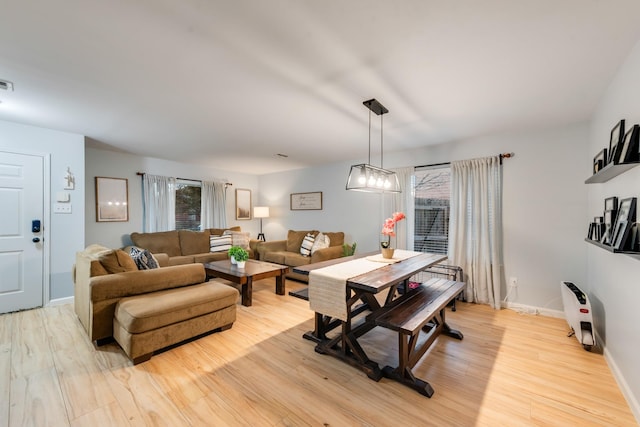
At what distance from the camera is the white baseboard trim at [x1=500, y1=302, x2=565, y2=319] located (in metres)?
3.19

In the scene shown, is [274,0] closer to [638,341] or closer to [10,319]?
[638,341]

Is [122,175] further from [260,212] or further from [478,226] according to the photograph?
[478,226]

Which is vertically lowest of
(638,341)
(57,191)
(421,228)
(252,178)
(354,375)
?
(354,375)

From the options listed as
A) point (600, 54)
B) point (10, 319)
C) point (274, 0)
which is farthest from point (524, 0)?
point (10, 319)

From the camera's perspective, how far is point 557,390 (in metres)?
1.90

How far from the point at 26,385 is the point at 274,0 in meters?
3.03

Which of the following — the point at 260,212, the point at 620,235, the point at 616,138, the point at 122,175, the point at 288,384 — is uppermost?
the point at 122,175

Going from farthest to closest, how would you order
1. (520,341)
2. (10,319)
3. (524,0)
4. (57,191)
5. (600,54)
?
(57,191), (10,319), (520,341), (600,54), (524,0)

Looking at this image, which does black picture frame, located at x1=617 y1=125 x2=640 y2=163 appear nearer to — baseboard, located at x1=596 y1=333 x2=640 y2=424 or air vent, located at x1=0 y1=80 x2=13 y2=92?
baseboard, located at x1=596 y1=333 x2=640 y2=424

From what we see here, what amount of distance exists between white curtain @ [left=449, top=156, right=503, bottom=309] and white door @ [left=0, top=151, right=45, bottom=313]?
5.52 m

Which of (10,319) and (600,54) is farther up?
(600,54)

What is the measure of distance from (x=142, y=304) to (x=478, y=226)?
3991mm

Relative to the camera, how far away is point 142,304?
7.60 ft

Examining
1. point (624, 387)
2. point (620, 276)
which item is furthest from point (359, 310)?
point (620, 276)
